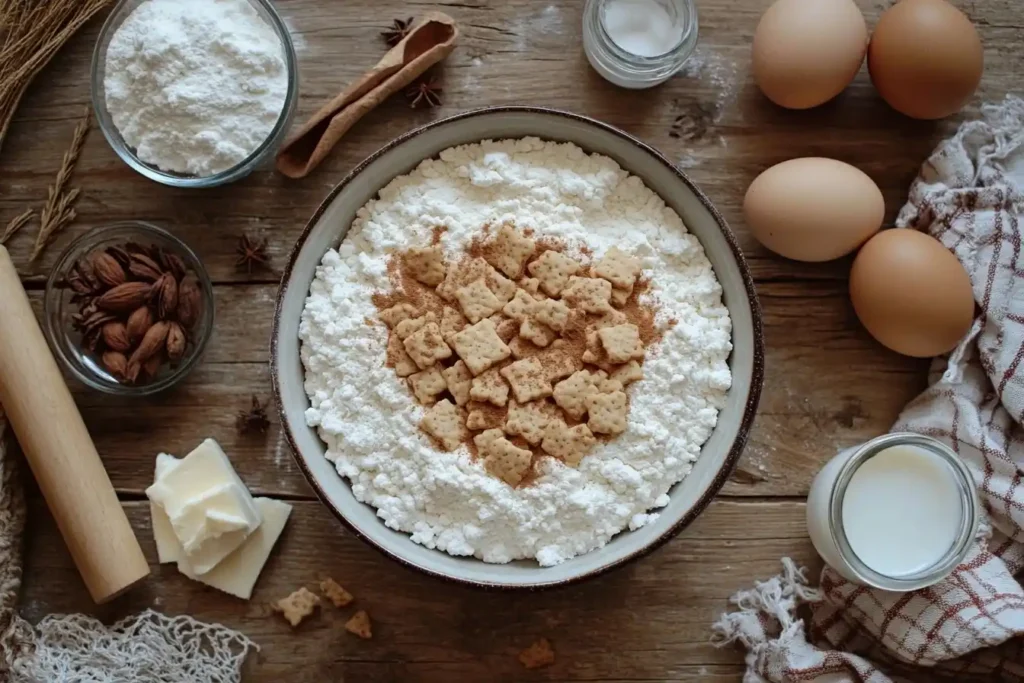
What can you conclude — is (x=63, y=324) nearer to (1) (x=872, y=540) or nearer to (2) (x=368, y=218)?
(2) (x=368, y=218)

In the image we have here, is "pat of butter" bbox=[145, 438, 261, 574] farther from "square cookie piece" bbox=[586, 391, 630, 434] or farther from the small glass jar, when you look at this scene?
the small glass jar

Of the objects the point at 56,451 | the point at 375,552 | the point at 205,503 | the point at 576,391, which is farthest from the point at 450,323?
the point at 56,451

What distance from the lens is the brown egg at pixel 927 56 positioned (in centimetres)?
192

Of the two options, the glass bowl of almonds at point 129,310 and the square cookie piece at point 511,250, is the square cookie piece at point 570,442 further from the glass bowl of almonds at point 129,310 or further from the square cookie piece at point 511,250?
the glass bowl of almonds at point 129,310

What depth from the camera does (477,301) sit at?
194cm

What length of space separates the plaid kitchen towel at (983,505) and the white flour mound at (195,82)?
1.46 metres

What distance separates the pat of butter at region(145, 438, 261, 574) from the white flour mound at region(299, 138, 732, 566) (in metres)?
0.25

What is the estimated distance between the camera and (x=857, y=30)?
196 centimetres

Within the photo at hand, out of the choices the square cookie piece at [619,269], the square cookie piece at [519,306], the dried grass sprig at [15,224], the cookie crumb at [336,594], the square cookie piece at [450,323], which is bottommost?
the cookie crumb at [336,594]

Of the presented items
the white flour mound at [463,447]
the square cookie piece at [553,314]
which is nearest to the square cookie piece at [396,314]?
the white flour mound at [463,447]

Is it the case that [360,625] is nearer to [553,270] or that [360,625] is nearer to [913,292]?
[553,270]

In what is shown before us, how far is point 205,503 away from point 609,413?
2.93 feet

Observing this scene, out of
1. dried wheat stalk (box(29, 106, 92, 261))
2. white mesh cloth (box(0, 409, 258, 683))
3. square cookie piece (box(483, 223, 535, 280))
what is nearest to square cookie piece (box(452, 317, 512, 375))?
square cookie piece (box(483, 223, 535, 280))

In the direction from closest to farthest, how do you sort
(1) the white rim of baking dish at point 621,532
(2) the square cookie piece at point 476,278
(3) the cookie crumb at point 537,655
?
(1) the white rim of baking dish at point 621,532
(2) the square cookie piece at point 476,278
(3) the cookie crumb at point 537,655
